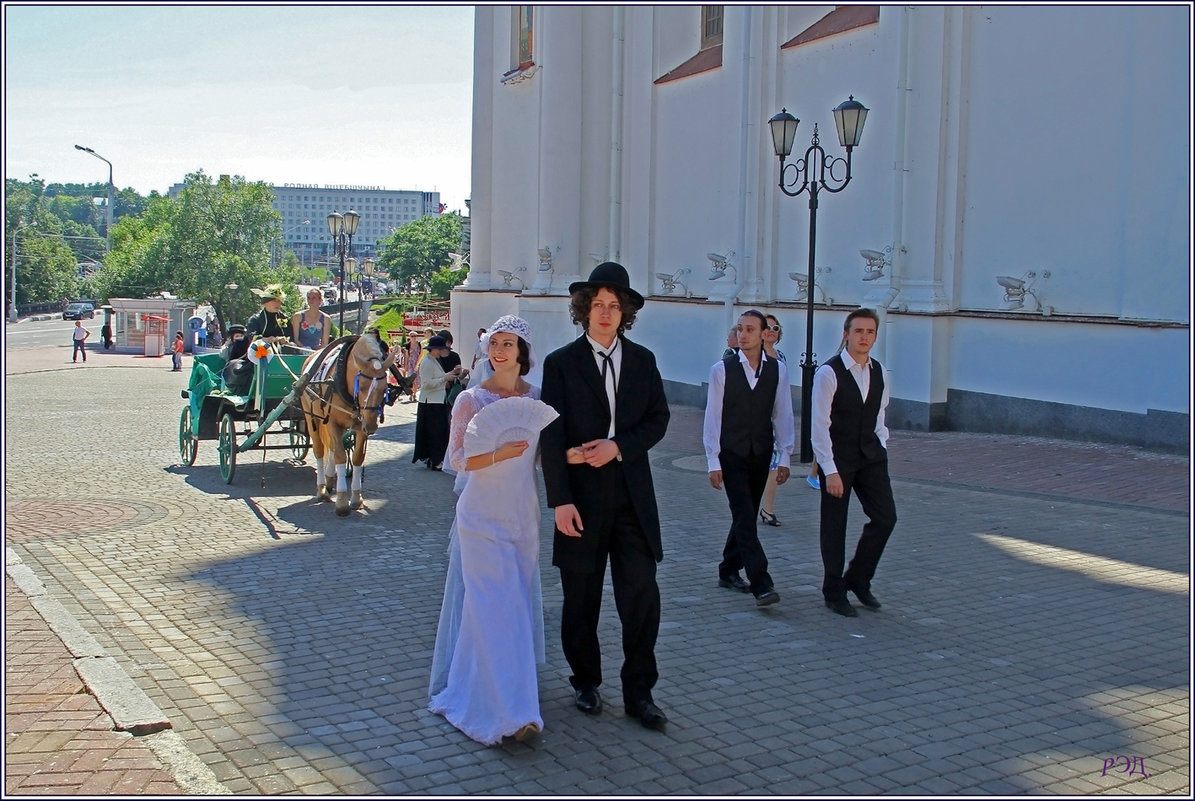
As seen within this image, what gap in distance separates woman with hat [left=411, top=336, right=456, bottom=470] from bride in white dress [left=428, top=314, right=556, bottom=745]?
9458mm

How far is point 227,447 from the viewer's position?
13.6 metres

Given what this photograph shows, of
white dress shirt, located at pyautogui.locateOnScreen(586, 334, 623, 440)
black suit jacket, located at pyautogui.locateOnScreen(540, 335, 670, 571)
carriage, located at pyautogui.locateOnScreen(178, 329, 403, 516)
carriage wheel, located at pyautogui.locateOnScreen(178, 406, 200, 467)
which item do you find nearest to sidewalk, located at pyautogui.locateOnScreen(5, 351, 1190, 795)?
carriage, located at pyautogui.locateOnScreen(178, 329, 403, 516)

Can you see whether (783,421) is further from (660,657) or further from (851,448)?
(660,657)

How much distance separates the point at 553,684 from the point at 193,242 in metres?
78.3

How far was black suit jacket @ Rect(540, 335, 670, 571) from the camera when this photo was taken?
5.61 metres

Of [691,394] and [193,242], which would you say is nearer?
[691,394]

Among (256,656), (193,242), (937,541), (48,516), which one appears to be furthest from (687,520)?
(193,242)

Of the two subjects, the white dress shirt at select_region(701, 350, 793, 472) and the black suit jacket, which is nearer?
the black suit jacket

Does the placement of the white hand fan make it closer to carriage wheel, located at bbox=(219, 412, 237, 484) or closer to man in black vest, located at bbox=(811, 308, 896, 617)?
man in black vest, located at bbox=(811, 308, 896, 617)

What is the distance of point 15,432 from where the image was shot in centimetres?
1955

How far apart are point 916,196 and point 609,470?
15395 mm

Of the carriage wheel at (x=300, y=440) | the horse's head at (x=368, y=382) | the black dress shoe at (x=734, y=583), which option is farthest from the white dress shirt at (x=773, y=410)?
the carriage wheel at (x=300, y=440)

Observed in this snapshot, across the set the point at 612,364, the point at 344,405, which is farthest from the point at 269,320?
the point at 612,364

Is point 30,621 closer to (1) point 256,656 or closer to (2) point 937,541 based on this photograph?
(1) point 256,656
